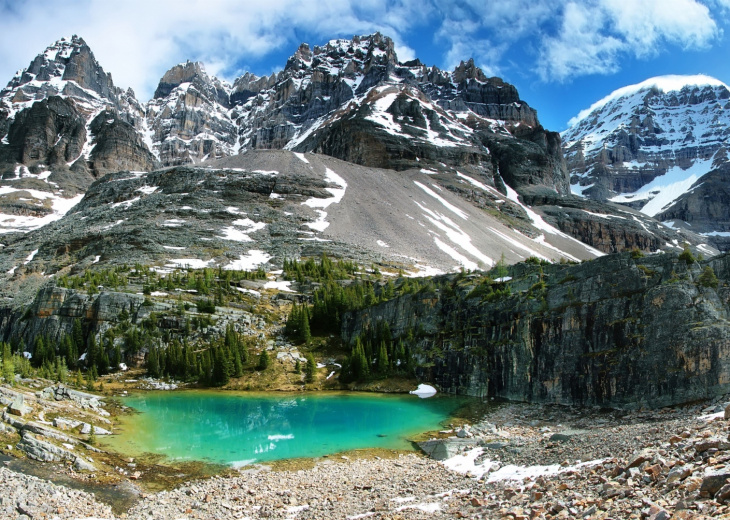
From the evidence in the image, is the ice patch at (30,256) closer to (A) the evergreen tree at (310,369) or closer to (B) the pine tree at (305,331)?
(B) the pine tree at (305,331)

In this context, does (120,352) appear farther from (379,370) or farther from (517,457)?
(517,457)

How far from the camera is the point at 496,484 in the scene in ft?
63.5

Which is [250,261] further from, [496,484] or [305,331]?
[496,484]

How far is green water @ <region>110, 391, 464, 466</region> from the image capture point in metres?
29.6

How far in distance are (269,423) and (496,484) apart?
70.8 ft

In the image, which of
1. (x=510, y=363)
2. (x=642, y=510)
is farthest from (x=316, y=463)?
(x=510, y=363)

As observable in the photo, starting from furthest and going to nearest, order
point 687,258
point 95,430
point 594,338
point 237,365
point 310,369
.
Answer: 1. point 237,365
2. point 310,369
3. point 594,338
4. point 687,258
5. point 95,430

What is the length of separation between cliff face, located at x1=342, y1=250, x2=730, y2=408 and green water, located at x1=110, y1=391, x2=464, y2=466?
535 cm

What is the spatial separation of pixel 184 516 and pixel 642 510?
15186 mm

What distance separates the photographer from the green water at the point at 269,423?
29609mm

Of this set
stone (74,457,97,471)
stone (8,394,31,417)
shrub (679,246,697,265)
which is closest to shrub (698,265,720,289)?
shrub (679,246,697,265)

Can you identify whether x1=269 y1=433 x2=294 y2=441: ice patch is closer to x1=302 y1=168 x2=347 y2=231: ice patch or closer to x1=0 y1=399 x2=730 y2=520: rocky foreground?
x1=0 y1=399 x2=730 y2=520: rocky foreground

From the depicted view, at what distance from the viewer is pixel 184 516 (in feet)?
63.0

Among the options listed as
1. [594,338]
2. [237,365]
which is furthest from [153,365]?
[594,338]
